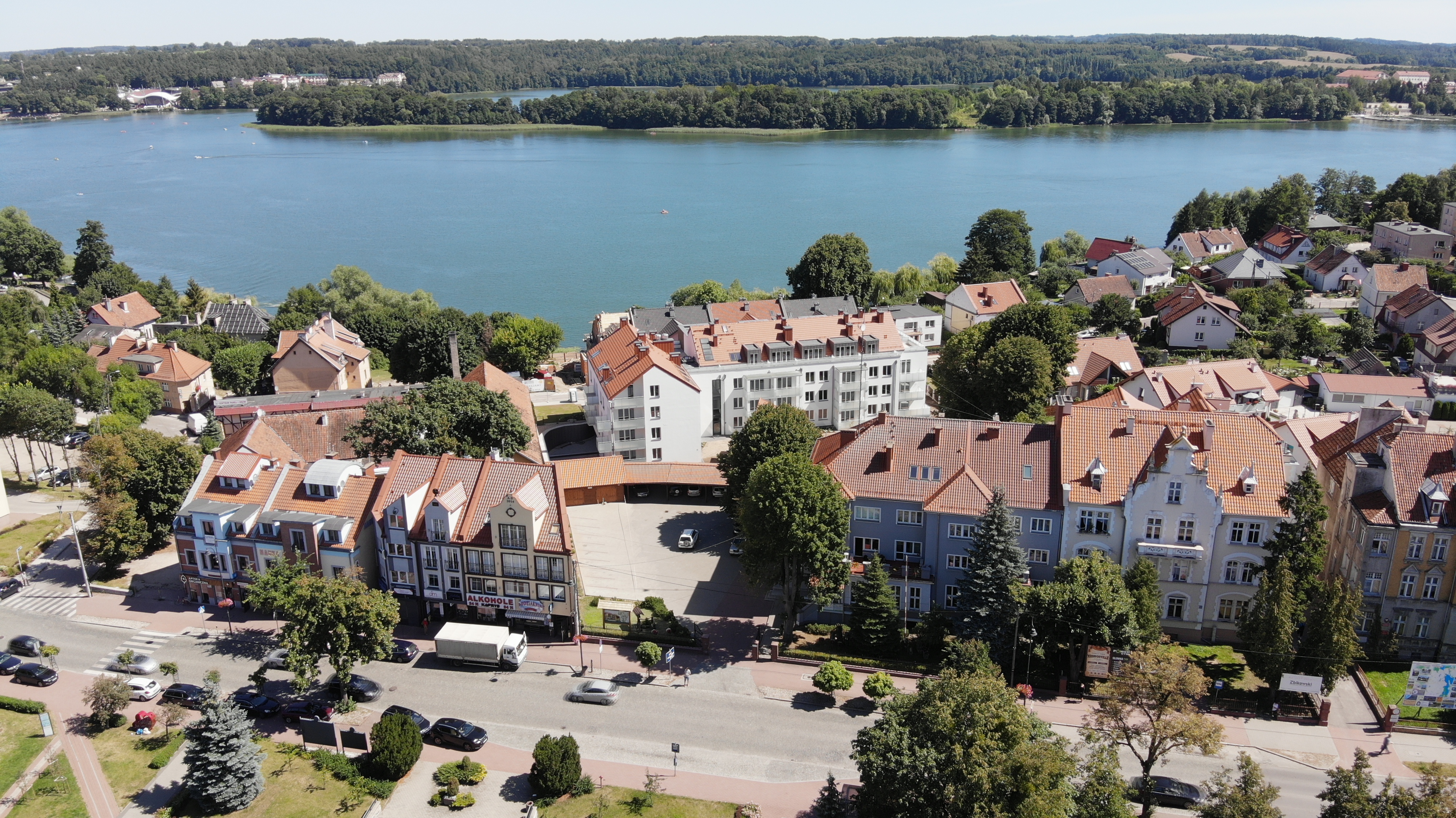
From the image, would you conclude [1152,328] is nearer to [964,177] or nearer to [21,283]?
[964,177]

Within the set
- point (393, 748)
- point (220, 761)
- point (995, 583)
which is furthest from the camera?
point (995, 583)

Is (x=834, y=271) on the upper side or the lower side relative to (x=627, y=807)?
upper

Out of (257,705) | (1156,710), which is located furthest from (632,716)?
(1156,710)

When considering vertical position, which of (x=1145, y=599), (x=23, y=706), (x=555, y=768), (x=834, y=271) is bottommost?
(x=23, y=706)

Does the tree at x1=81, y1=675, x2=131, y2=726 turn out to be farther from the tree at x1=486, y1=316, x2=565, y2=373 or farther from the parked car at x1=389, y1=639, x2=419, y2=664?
the tree at x1=486, y1=316, x2=565, y2=373

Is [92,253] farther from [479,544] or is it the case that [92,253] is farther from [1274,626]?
[1274,626]

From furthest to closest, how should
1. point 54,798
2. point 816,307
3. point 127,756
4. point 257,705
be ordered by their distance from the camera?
1. point 816,307
2. point 257,705
3. point 127,756
4. point 54,798

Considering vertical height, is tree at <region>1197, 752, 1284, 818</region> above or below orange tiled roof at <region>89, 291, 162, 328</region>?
below

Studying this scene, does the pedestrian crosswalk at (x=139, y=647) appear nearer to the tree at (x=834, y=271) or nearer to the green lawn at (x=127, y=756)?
the green lawn at (x=127, y=756)

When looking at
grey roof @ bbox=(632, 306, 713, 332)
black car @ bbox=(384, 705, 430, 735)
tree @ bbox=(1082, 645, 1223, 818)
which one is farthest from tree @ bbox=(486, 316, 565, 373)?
tree @ bbox=(1082, 645, 1223, 818)
